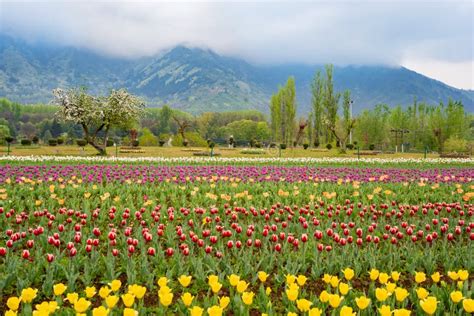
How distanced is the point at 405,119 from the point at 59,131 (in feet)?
225

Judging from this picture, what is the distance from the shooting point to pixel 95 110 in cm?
3161

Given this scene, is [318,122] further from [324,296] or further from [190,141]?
[324,296]

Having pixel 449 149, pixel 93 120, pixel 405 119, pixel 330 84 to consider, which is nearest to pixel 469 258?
pixel 93 120

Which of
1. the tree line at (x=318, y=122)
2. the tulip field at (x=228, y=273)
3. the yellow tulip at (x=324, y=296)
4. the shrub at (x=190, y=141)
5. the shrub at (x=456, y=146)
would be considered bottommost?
the tulip field at (x=228, y=273)

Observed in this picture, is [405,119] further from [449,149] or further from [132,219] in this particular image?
[132,219]

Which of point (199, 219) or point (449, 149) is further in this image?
point (449, 149)

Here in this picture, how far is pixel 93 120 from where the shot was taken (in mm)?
32156

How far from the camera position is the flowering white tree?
31641mm

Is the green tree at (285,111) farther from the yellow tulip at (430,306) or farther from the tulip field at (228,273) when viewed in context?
the yellow tulip at (430,306)

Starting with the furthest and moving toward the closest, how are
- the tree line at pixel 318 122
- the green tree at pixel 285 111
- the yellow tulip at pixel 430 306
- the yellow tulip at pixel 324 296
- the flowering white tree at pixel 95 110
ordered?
the green tree at pixel 285 111 < the tree line at pixel 318 122 < the flowering white tree at pixel 95 110 < the yellow tulip at pixel 324 296 < the yellow tulip at pixel 430 306

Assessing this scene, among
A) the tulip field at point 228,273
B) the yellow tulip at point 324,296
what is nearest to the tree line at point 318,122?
the tulip field at point 228,273

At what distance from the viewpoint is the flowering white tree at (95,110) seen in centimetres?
3164

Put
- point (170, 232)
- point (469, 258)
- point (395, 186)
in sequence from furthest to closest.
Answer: point (395, 186)
point (170, 232)
point (469, 258)

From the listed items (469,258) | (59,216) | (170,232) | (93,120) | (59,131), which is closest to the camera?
(469,258)
